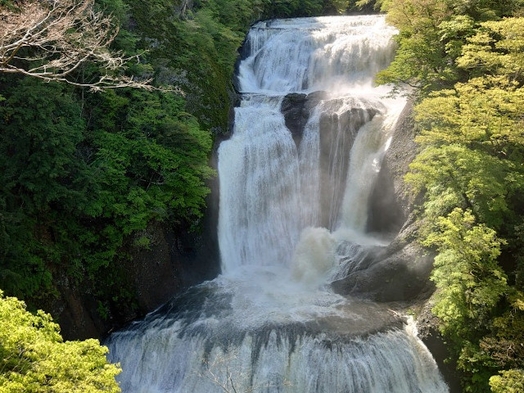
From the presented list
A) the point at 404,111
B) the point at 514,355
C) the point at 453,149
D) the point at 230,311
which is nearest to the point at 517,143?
the point at 453,149

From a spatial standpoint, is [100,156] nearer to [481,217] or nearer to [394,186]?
[394,186]

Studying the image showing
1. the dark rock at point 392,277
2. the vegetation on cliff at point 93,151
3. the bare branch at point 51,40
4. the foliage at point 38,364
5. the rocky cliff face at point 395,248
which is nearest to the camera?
the foliage at point 38,364

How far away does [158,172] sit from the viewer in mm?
14203

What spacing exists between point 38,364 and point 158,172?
29.4 feet

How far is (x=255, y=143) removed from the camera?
59.7 feet

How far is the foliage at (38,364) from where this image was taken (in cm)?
556

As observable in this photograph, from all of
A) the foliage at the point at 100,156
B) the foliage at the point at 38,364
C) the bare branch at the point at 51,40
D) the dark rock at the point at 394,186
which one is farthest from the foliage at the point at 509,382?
the foliage at the point at 100,156

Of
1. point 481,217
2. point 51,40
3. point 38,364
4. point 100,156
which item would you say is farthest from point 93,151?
point 481,217

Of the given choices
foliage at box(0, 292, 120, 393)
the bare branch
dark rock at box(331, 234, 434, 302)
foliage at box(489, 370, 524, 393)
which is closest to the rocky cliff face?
dark rock at box(331, 234, 434, 302)

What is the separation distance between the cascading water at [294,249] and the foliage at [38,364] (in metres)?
2.08

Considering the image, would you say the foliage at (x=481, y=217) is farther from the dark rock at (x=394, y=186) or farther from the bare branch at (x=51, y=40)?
the bare branch at (x=51, y=40)

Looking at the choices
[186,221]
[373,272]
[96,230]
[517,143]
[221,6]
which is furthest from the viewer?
[221,6]

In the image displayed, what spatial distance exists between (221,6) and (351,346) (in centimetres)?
1969

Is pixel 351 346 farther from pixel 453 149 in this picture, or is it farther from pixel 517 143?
pixel 517 143
